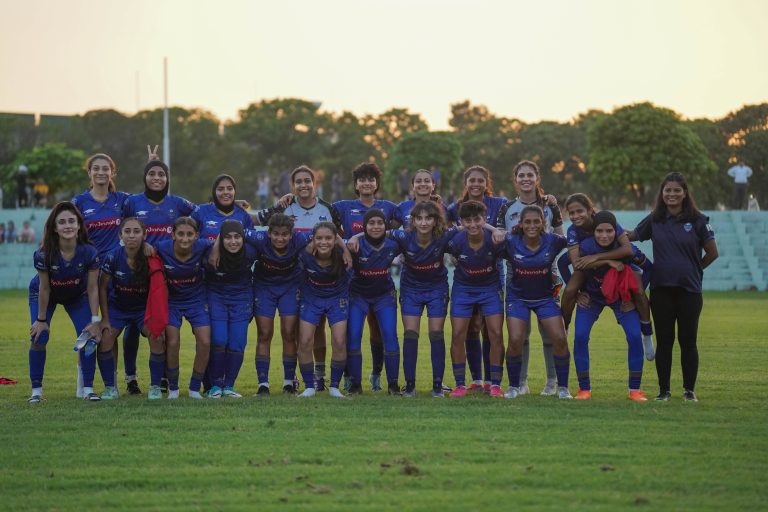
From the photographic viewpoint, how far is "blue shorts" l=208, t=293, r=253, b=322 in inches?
441

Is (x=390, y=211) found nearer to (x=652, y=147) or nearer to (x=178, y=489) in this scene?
(x=178, y=489)

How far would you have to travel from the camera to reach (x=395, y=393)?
37.4 feet

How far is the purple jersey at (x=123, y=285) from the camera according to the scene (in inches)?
429

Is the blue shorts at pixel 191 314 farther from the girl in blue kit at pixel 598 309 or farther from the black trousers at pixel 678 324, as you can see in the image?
the black trousers at pixel 678 324

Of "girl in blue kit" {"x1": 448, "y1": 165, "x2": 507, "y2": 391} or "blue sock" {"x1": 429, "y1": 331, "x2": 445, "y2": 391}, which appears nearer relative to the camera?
"blue sock" {"x1": 429, "y1": 331, "x2": 445, "y2": 391}

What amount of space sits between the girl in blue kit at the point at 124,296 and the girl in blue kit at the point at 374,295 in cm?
180

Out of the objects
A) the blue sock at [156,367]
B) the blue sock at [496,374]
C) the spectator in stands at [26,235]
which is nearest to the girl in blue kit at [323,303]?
the blue sock at [156,367]

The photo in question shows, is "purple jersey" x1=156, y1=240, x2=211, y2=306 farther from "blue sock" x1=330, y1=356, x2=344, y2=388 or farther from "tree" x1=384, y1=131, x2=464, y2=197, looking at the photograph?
"tree" x1=384, y1=131, x2=464, y2=197

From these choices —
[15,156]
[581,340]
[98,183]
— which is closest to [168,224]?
[98,183]

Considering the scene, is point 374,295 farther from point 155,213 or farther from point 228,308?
point 155,213

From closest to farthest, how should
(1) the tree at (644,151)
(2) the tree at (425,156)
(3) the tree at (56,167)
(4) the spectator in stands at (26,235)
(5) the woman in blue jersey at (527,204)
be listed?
1. (5) the woman in blue jersey at (527,204)
2. (4) the spectator in stands at (26,235)
3. (1) the tree at (644,151)
4. (3) the tree at (56,167)
5. (2) the tree at (425,156)

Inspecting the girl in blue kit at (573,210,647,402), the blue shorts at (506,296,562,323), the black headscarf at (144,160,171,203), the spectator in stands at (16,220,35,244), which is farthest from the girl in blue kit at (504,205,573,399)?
the spectator in stands at (16,220,35,244)

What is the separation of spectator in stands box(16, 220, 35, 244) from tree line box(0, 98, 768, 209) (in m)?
21.7

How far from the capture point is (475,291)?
11297 millimetres
